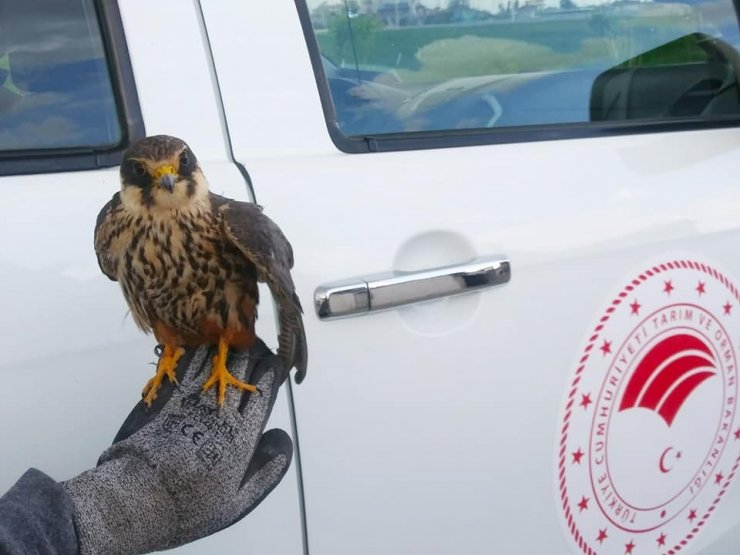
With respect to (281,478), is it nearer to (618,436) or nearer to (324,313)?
(324,313)

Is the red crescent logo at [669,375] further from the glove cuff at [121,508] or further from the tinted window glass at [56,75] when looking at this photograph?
the tinted window glass at [56,75]

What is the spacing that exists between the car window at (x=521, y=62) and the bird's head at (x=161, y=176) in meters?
0.40

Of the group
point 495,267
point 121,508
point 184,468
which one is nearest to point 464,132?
point 495,267

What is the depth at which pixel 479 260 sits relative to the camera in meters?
1.94

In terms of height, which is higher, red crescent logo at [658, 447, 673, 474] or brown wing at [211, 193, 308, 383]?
brown wing at [211, 193, 308, 383]

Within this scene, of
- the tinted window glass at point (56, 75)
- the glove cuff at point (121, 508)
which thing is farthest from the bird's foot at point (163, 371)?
the tinted window glass at point (56, 75)

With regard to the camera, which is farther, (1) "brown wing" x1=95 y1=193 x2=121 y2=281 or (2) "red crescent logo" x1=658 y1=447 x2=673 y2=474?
(2) "red crescent logo" x1=658 y1=447 x2=673 y2=474

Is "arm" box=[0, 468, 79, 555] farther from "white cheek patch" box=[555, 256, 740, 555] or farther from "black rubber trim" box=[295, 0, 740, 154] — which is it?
"white cheek patch" box=[555, 256, 740, 555]

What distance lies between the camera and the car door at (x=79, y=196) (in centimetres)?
154

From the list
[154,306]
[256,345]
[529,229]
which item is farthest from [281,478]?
[529,229]

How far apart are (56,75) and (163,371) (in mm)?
549

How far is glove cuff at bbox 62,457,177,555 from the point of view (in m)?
1.40

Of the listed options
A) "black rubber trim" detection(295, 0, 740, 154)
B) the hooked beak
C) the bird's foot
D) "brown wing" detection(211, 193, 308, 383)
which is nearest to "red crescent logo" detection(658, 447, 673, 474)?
"black rubber trim" detection(295, 0, 740, 154)

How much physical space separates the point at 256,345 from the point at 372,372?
0.24 meters
